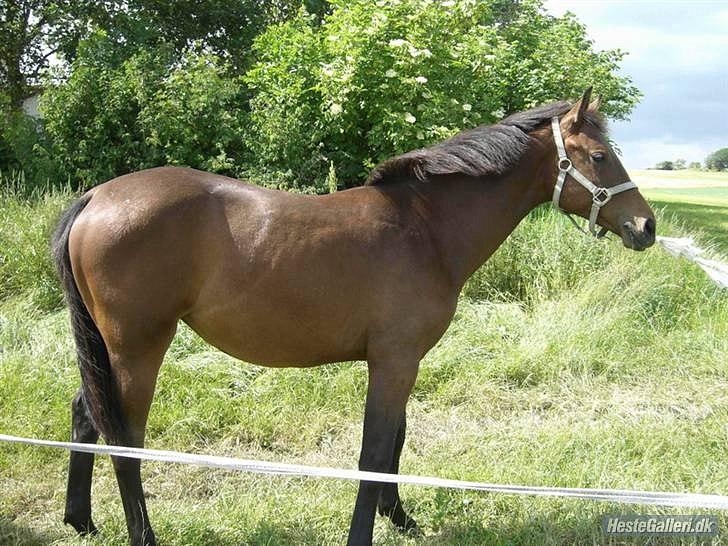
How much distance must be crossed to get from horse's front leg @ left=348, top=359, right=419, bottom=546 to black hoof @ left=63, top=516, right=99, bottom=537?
1.49 metres

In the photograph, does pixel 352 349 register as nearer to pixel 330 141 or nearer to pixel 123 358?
pixel 123 358

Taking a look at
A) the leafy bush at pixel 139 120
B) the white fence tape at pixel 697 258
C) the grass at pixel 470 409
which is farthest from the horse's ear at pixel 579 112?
the leafy bush at pixel 139 120

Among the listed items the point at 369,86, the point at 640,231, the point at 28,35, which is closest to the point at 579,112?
the point at 640,231

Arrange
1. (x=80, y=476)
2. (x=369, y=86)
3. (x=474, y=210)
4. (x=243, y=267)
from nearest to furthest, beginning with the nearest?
(x=243, y=267) < (x=474, y=210) < (x=80, y=476) < (x=369, y=86)

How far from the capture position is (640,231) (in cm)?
302

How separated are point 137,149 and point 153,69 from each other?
1287 mm

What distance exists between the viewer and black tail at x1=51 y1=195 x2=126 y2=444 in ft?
9.75

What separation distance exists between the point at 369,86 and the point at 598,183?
4.78 meters

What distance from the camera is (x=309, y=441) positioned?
4449 millimetres

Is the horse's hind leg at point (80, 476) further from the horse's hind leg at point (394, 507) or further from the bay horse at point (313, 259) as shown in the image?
the horse's hind leg at point (394, 507)

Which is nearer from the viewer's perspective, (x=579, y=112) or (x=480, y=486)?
(x=480, y=486)

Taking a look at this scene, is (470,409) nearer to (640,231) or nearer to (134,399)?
(640,231)

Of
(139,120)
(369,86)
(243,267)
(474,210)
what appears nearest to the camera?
(243,267)

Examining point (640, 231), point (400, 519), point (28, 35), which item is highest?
point (28, 35)
